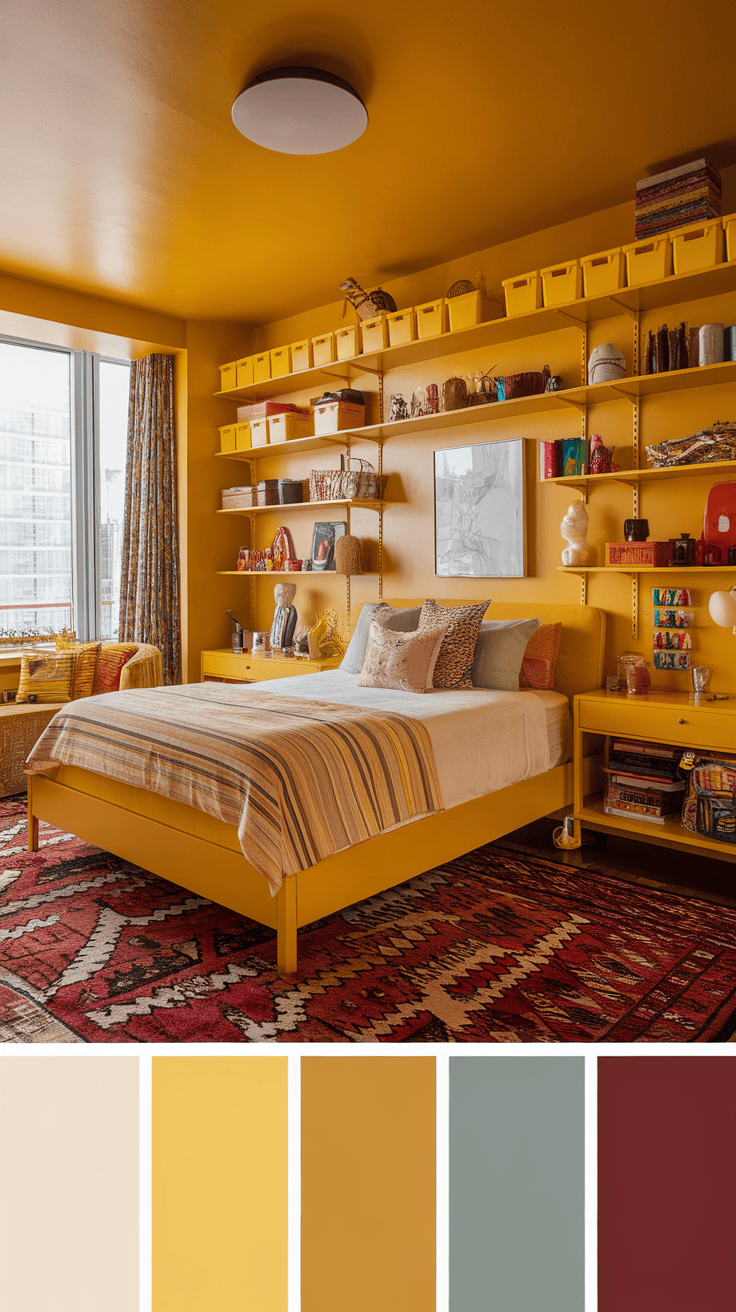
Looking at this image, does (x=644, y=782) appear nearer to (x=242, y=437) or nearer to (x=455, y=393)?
(x=455, y=393)

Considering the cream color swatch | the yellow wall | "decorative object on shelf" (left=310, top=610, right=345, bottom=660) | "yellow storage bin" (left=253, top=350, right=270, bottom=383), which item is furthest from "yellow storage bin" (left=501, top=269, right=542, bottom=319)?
the cream color swatch

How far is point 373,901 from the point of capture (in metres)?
2.91

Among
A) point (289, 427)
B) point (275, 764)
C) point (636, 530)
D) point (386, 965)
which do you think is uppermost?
point (289, 427)

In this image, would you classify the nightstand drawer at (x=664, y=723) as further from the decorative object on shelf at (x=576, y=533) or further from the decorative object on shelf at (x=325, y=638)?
the decorative object on shelf at (x=325, y=638)

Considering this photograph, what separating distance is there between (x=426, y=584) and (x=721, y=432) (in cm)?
180

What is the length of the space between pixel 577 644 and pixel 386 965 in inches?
71.7

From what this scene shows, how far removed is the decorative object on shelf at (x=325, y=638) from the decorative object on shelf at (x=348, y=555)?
0.41 metres

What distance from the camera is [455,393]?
3967 millimetres

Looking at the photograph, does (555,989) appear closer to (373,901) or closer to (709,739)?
(373,901)

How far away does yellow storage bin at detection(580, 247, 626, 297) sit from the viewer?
3277 mm

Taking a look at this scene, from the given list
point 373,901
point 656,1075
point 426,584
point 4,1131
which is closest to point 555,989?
point 373,901

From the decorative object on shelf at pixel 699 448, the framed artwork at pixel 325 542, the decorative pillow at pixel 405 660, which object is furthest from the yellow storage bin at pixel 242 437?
the decorative object on shelf at pixel 699 448

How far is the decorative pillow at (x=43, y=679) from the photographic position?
14.7 ft

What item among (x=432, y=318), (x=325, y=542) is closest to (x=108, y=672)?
(x=325, y=542)
